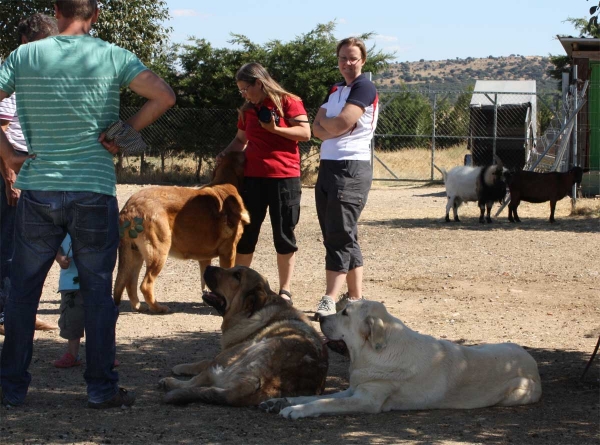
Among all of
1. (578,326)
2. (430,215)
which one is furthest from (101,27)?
(578,326)

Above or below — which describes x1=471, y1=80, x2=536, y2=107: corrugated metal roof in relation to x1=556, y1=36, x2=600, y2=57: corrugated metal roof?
below

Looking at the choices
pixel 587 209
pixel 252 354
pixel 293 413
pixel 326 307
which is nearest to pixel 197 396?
pixel 252 354

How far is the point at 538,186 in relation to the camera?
49.8 ft

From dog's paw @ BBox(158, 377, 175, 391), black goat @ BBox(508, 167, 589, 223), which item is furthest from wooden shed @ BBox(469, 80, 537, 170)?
dog's paw @ BBox(158, 377, 175, 391)

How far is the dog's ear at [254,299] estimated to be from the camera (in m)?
5.23

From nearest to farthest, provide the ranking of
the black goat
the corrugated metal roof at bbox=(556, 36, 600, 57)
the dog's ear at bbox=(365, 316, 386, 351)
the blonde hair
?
1. the dog's ear at bbox=(365, 316, 386, 351)
2. the blonde hair
3. the black goat
4. the corrugated metal roof at bbox=(556, 36, 600, 57)

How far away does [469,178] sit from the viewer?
49.8 ft

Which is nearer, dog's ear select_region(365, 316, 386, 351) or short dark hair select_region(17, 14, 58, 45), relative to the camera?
dog's ear select_region(365, 316, 386, 351)

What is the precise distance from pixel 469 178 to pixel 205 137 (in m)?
9.69

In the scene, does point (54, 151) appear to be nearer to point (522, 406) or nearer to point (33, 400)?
point (33, 400)

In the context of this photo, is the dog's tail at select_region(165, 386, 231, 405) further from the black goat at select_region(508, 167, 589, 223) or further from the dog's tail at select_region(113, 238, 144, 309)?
the black goat at select_region(508, 167, 589, 223)

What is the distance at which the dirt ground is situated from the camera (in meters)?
4.25

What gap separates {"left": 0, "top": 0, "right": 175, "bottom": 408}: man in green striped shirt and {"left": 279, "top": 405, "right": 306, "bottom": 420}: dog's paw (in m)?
1.01

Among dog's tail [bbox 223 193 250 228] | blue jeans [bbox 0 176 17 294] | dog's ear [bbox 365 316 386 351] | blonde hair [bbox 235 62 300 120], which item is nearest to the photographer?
dog's ear [bbox 365 316 386 351]
